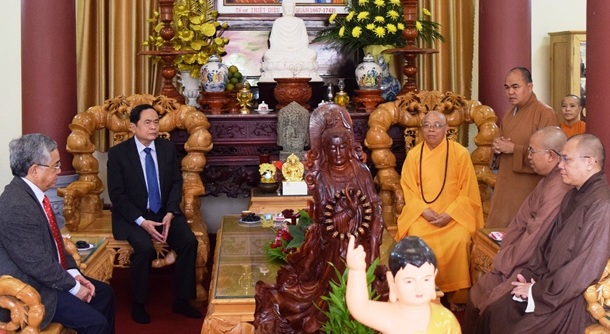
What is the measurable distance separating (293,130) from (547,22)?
2.72 metres

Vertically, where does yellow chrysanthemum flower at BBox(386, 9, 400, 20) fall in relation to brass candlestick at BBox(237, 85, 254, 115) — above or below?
above

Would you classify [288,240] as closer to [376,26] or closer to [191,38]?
[191,38]

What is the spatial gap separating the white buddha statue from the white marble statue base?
1.15m

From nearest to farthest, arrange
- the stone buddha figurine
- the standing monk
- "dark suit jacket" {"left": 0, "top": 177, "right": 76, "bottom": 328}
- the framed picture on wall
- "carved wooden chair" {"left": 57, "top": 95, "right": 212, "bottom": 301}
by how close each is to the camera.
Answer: "dark suit jacket" {"left": 0, "top": 177, "right": 76, "bottom": 328} → the standing monk → "carved wooden chair" {"left": 57, "top": 95, "right": 212, "bottom": 301} → the stone buddha figurine → the framed picture on wall

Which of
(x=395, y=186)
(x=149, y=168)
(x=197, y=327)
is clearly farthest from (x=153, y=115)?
(x=395, y=186)

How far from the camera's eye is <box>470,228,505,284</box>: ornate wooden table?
4668mm

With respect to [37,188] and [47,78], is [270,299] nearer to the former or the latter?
[37,188]

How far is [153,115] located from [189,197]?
0.71 metres

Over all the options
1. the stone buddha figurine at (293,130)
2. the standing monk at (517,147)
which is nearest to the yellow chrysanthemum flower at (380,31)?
the stone buddha figurine at (293,130)

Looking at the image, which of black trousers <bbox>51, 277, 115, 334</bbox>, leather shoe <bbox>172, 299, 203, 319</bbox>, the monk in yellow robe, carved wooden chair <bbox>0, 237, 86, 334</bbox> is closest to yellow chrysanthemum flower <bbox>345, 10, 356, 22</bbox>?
the monk in yellow robe

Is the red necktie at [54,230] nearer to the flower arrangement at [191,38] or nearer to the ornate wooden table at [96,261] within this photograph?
the ornate wooden table at [96,261]

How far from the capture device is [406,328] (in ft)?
8.14

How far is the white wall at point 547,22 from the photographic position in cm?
777

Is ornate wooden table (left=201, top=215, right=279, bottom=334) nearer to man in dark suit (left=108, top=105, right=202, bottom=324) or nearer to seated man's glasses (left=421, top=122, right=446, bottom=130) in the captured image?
man in dark suit (left=108, top=105, right=202, bottom=324)
